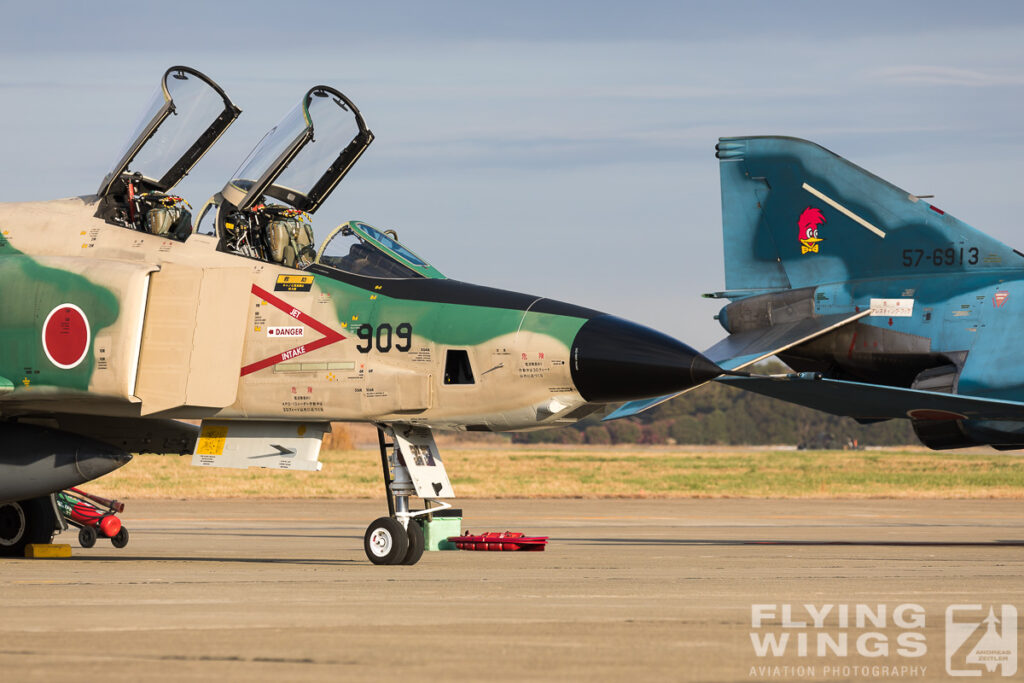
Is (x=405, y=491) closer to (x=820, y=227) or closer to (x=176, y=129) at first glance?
(x=176, y=129)

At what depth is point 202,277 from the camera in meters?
14.0

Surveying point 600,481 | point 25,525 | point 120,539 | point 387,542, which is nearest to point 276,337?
point 387,542

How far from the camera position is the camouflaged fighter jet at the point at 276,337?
12.9 metres

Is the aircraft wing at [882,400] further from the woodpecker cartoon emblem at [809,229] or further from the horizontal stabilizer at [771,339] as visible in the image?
the woodpecker cartoon emblem at [809,229]

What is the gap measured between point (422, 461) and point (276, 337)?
1.85m

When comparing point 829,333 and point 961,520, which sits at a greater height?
point 829,333

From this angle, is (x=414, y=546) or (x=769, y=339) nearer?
(x=414, y=546)

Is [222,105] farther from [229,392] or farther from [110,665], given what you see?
[110,665]

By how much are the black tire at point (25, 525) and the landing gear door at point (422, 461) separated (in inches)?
191

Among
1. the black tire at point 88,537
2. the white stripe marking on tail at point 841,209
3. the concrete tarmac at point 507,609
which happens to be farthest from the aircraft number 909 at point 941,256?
the black tire at point 88,537

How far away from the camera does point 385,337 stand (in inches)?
526

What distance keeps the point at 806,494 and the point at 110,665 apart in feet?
105

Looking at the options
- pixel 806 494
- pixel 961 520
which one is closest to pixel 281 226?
pixel 961 520

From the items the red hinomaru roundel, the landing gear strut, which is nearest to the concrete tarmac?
the landing gear strut
